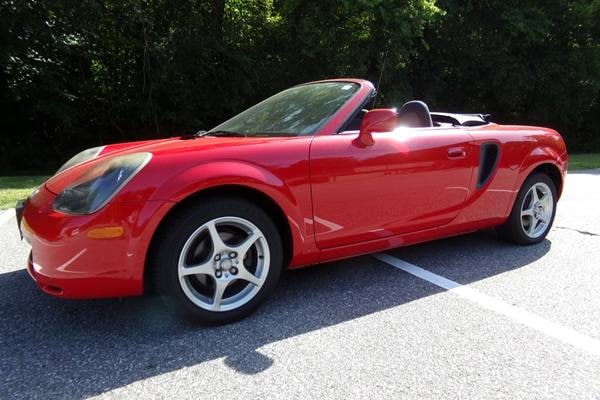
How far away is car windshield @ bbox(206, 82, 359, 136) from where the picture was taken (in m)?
3.14

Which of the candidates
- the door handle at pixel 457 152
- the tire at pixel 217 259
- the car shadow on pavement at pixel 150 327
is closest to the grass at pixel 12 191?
the car shadow on pavement at pixel 150 327

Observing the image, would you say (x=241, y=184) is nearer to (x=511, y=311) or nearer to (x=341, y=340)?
(x=341, y=340)

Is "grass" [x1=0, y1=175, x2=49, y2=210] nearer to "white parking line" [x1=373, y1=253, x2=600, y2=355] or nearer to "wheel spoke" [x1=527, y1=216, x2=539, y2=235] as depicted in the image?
"white parking line" [x1=373, y1=253, x2=600, y2=355]

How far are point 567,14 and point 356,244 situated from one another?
67.1 feet

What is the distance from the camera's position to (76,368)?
2248 millimetres

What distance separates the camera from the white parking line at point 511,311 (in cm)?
251

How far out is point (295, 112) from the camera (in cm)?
335

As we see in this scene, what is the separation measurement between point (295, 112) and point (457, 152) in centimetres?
120

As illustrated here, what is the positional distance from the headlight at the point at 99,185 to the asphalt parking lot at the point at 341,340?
71cm

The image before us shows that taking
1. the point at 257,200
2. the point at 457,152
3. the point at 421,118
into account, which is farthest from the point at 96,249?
the point at 421,118

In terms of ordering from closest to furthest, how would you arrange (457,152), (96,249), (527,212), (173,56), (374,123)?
(96,249) < (374,123) < (457,152) < (527,212) < (173,56)

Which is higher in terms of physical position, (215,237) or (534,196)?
(215,237)

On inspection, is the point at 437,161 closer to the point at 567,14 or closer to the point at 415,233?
the point at 415,233

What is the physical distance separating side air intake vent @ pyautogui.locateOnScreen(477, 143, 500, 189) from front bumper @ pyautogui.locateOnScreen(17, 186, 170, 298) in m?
2.38
